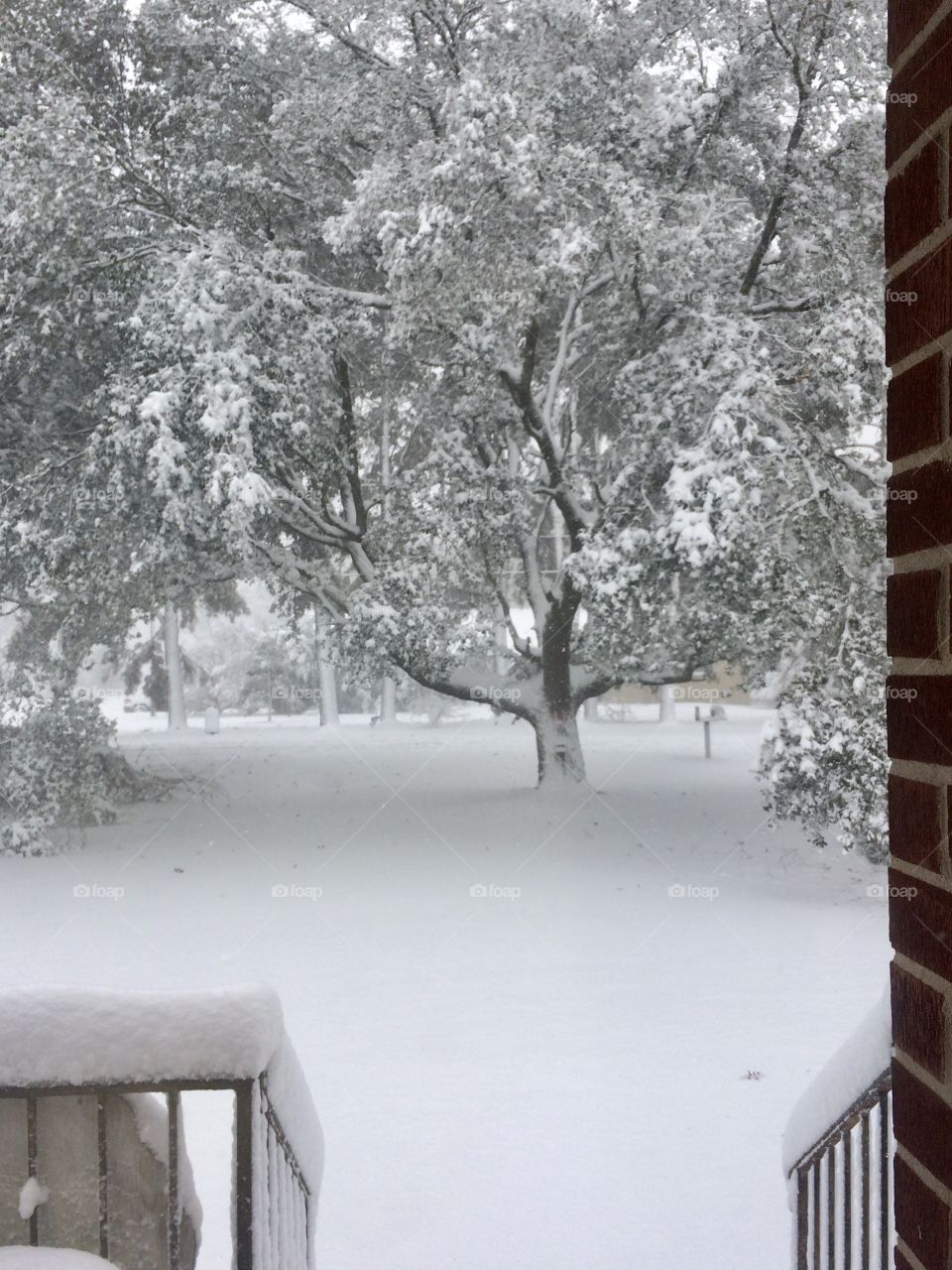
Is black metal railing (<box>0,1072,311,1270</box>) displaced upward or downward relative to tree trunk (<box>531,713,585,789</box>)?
upward

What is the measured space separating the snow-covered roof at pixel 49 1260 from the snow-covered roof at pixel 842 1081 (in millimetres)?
970

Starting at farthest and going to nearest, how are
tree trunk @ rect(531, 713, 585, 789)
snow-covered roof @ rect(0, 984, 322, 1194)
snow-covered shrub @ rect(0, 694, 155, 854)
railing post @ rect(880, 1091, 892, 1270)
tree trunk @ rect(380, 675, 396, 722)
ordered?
tree trunk @ rect(380, 675, 396, 722)
tree trunk @ rect(531, 713, 585, 789)
snow-covered shrub @ rect(0, 694, 155, 854)
railing post @ rect(880, 1091, 892, 1270)
snow-covered roof @ rect(0, 984, 322, 1194)

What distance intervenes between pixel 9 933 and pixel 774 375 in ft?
22.8

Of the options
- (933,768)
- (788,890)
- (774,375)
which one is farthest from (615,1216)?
(774,375)

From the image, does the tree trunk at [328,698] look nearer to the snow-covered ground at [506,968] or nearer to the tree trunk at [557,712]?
the snow-covered ground at [506,968]

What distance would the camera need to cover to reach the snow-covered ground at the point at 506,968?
3.95 m

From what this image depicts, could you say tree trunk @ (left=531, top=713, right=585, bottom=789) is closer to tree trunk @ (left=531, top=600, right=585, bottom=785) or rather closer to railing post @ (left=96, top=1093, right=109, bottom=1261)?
tree trunk @ (left=531, top=600, right=585, bottom=785)

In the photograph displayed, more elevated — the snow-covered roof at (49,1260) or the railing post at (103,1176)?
the railing post at (103,1176)

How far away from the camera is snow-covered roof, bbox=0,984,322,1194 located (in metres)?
1.40

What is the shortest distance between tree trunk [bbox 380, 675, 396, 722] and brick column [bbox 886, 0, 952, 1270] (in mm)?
18975

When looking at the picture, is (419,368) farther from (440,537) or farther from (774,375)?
(774,375)

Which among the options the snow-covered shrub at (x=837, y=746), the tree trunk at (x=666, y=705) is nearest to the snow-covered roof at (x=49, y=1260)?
the snow-covered shrub at (x=837, y=746)

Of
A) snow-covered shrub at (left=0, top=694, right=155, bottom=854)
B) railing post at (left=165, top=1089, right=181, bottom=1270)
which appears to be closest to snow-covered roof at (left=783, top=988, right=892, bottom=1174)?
railing post at (left=165, top=1089, right=181, bottom=1270)

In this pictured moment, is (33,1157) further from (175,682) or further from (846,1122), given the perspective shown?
(175,682)
